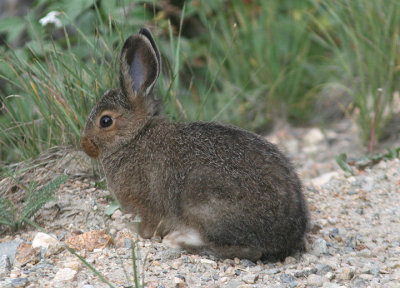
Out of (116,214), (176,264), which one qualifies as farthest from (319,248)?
(116,214)

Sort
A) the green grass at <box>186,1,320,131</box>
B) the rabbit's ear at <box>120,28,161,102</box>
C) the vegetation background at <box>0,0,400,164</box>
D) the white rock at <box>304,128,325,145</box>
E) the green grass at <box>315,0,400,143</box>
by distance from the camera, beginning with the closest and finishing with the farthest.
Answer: the rabbit's ear at <box>120,28,161,102</box>
the vegetation background at <box>0,0,400,164</box>
the green grass at <box>315,0,400,143</box>
the green grass at <box>186,1,320,131</box>
the white rock at <box>304,128,325,145</box>

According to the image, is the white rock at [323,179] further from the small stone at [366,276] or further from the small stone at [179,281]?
the small stone at [179,281]

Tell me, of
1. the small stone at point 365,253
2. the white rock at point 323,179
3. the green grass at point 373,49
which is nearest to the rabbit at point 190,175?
the small stone at point 365,253

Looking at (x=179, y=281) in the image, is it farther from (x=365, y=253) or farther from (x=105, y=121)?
(x=105, y=121)

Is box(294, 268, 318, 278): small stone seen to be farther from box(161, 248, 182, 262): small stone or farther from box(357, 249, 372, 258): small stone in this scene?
box(161, 248, 182, 262): small stone

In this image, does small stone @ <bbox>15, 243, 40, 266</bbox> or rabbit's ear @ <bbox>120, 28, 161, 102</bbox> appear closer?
small stone @ <bbox>15, 243, 40, 266</bbox>

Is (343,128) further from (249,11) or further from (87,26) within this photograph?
(87,26)

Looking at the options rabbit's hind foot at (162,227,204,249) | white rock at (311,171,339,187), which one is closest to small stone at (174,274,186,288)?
rabbit's hind foot at (162,227,204,249)
